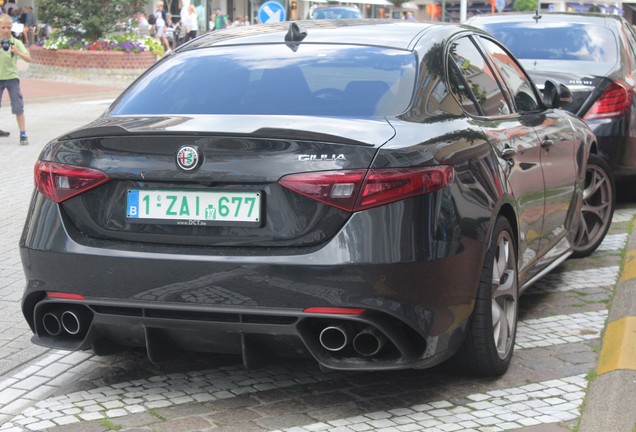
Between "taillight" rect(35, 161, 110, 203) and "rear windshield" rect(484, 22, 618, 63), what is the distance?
6.26 metres

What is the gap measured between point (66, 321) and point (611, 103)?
6170 millimetres

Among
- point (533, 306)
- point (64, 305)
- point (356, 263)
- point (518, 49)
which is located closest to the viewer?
point (356, 263)

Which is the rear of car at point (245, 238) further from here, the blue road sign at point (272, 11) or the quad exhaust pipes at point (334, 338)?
the blue road sign at point (272, 11)

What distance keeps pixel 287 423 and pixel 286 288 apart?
1.86 feet

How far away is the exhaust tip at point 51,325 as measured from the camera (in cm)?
470

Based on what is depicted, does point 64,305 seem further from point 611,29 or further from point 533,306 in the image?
point 611,29

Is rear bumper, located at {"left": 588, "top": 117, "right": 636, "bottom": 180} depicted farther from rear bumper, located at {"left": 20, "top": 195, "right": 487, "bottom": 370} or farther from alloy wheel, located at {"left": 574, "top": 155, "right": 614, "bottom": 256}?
rear bumper, located at {"left": 20, "top": 195, "right": 487, "bottom": 370}

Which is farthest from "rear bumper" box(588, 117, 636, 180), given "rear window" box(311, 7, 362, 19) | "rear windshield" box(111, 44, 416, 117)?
"rear window" box(311, 7, 362, 19)

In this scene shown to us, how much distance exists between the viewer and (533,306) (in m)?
6.47

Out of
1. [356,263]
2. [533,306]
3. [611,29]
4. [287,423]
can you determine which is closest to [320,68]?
[356,263]

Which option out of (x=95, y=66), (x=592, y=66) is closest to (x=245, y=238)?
(x=592, y=66)

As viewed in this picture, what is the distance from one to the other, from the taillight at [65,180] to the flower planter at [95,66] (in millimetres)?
22765

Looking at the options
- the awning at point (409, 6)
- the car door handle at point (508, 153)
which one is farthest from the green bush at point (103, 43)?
the awning at point (409, 6)

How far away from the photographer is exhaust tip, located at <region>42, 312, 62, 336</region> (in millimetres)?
4703
